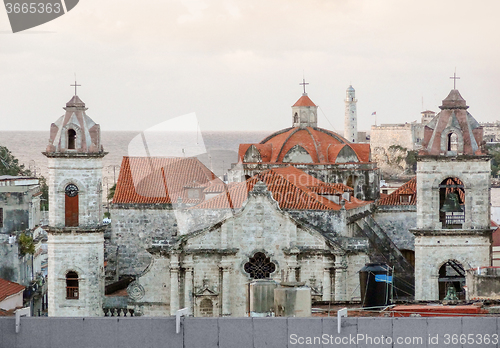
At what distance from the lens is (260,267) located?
39.0m

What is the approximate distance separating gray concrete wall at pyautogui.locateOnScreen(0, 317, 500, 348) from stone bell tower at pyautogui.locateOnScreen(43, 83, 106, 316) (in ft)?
54.6

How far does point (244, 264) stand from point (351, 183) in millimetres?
14421

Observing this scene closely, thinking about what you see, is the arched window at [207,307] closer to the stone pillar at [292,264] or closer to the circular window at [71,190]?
the stone pillar at [292,264]

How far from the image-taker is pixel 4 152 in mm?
83562

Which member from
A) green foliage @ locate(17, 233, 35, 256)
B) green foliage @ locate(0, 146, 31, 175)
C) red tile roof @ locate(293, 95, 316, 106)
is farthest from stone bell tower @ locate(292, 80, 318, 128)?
green foliage @ locate(0, 146, 31, 175)

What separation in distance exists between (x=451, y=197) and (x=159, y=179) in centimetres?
1687

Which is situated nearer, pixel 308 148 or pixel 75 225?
pixel 75 225

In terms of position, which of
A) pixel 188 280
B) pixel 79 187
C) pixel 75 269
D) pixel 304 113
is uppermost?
pixel 304 113

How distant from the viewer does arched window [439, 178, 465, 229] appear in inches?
1414

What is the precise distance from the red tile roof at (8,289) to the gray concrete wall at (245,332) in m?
19.4

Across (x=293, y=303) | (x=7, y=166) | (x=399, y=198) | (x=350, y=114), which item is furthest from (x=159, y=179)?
(x=350, y=114)

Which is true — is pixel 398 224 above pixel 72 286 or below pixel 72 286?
above

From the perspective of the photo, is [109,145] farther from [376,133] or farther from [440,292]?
[440,292]
